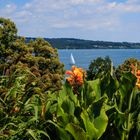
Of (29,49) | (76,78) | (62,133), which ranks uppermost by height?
(76,78)

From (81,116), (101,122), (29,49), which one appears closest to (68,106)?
(81,116)

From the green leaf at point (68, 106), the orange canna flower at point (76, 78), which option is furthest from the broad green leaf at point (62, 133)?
the orange canna flower at point (76, 78)

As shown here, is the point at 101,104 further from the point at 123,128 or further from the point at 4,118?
the point at 4,118

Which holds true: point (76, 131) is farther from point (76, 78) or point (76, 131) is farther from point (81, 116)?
point (76, 78)

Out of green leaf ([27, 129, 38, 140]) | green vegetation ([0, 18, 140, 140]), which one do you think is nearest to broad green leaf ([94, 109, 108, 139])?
green vegetation ([0, 18, 140, 140])

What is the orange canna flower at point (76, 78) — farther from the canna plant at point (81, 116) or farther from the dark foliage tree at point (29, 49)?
the dark foliage tree at point (29, 49)

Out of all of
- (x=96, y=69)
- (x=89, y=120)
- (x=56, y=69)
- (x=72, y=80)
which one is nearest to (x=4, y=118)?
(x=89, y=120)

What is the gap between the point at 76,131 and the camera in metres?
4.09

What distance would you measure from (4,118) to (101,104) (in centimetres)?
80

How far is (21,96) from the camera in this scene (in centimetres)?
457

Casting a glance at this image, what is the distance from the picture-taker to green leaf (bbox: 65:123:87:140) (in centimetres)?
407

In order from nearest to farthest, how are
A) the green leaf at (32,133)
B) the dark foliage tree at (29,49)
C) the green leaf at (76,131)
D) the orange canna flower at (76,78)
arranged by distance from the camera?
the green leaf at (32,133)
the green leaf at (76,131)
the orange canna flower at (76,78)
the dark foliage tree at (29,49)

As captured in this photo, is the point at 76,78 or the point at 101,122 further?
the point at 76,78

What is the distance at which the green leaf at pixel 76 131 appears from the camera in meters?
4.07
